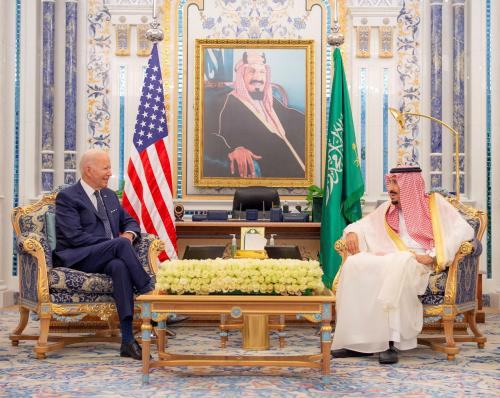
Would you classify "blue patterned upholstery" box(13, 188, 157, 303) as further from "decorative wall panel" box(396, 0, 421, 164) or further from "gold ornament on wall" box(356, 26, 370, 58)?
"gold ornament on wall" box(356, 26, 370, 58)

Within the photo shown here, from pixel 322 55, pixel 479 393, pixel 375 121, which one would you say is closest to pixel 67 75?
pixel 322 55

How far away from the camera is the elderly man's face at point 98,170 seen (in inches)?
205

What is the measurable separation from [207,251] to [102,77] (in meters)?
2.79

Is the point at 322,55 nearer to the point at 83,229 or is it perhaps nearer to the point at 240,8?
the point at 240,8

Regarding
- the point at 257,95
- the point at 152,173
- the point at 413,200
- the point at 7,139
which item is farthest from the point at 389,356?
the point at 7,139

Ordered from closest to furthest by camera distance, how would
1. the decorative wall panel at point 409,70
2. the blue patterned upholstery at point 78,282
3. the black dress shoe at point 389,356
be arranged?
the black dress shoe at point 389,356 → the blue patterned upholstery at point 78,282 → the decorative wall panel at point 409,70

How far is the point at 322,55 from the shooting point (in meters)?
7.97

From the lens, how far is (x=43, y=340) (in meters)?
4.74

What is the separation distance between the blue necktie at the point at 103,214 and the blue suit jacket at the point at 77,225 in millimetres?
24

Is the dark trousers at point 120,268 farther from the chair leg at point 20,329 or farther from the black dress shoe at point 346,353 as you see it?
the black dress shoe at point 346,353

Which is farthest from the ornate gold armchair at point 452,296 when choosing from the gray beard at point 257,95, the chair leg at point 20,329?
the gray beard at point 257,95

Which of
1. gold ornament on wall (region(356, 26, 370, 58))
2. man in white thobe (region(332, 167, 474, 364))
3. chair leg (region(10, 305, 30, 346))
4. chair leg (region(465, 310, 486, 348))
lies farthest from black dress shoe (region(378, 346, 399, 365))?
gold ornament on wall (region(356, 26, 370, 58))

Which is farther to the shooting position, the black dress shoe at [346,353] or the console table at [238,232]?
the console table at [238,232]

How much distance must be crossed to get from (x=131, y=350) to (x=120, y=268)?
54cm
